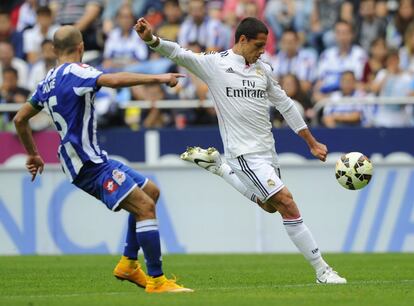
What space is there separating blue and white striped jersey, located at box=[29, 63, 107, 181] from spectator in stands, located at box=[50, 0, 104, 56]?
10.3 m

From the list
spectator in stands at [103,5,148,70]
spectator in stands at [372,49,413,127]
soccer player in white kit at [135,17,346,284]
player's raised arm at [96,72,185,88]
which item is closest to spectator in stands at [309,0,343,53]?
spectator in stands at [372,49,413,127]

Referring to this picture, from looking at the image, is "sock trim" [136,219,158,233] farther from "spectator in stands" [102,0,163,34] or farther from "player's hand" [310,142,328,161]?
"spectator in stands" [102,0,163,34]

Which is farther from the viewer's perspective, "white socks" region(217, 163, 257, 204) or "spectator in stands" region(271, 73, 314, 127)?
"spectator in stands" region(271, 73, 314, 127)

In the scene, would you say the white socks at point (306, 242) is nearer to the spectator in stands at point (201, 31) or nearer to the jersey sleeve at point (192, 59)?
the jersey sleeve at point (192, 59)

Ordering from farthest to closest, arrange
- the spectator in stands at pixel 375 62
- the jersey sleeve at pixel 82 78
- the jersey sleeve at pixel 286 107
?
the spectator in stands at pixel 375 62
the jersey sleeve at pixel 286 107
the jersey sleeve at pixel 82 78

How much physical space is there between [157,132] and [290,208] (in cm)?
788

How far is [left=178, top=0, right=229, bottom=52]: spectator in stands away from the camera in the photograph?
21.4 metres

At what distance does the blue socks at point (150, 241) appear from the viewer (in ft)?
33.9

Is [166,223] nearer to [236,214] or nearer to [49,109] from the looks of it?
[236,214]

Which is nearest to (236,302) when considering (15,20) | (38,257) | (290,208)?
(290,208)

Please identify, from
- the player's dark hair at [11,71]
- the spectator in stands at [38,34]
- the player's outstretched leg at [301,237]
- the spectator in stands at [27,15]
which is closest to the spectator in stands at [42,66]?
the spectator in stands at [38,34]

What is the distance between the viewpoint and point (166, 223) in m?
18.5

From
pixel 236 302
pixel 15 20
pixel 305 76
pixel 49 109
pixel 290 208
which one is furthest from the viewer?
pixel 15 20

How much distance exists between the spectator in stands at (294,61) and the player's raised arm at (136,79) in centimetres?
1096
